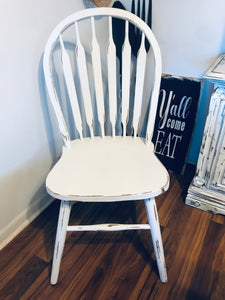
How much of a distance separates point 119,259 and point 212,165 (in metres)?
0.62

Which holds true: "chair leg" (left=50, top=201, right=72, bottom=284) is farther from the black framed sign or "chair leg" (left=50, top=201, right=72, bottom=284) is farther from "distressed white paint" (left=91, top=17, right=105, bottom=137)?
the black framed sign

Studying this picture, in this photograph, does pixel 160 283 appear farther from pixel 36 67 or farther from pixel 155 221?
pixel 36 67

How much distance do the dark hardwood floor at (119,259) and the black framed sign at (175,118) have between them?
1.08 ft

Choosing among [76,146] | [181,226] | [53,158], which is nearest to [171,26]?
[76,146]

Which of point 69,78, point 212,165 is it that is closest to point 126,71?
point 69,78

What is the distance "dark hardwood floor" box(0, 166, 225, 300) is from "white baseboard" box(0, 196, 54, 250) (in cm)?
2

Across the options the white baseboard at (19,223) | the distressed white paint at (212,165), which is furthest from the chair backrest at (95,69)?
the white baseboard at (19,223)

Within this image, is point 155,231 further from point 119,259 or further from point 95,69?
point 95,69

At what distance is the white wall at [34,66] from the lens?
0.87 metres

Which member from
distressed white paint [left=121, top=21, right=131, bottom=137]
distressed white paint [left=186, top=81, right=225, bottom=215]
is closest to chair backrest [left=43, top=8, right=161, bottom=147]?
distressed white paint [left=121, top=21, right=131, bottom=137]

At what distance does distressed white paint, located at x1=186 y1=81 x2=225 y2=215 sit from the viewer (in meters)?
0.99

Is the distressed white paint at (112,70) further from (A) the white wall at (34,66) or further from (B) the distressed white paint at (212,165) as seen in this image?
(B) the distressed white paint at (212,165)

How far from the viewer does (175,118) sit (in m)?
1.37

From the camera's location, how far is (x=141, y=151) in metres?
0.97
